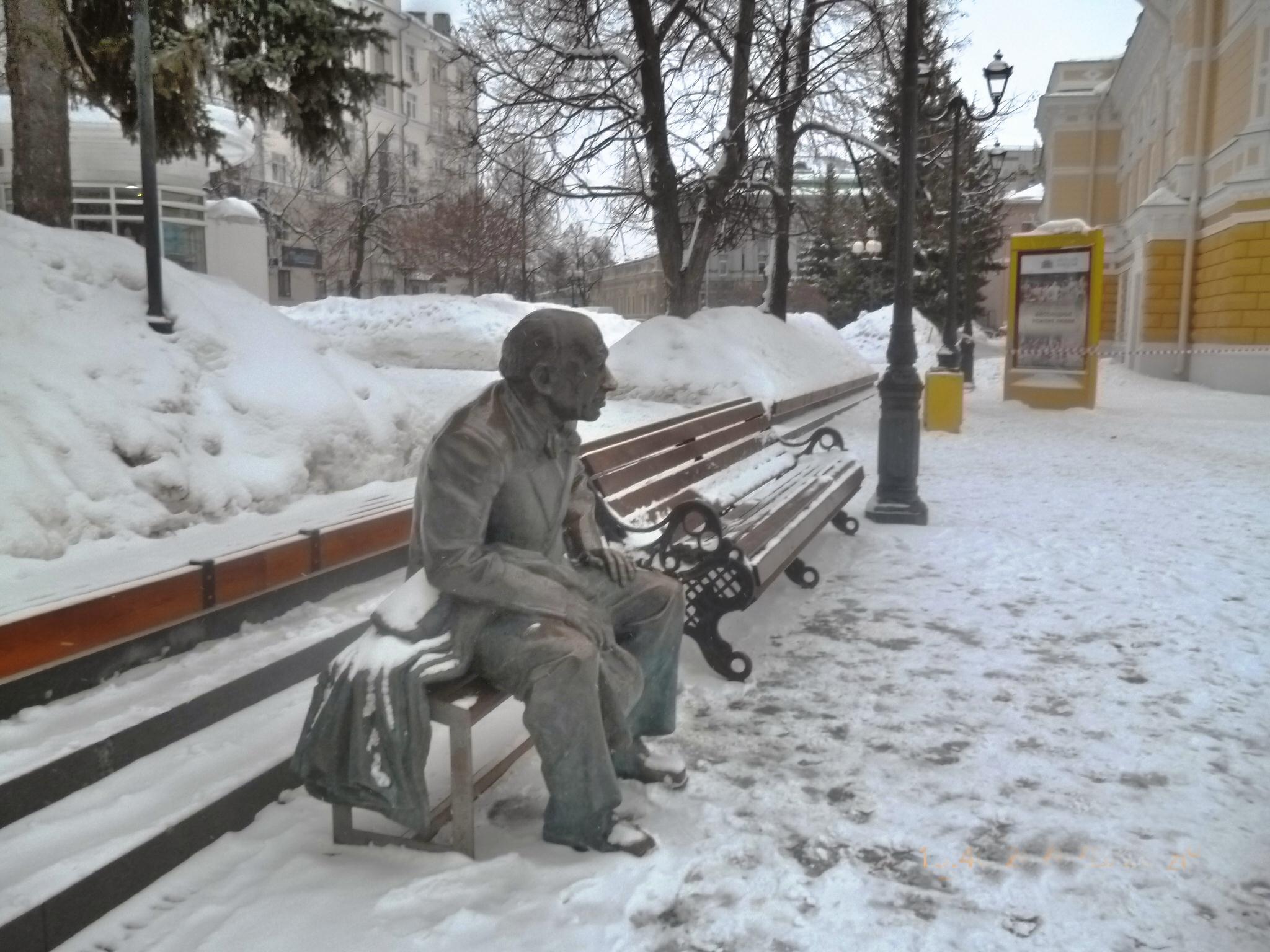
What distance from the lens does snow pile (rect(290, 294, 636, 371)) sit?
2102 centimetres

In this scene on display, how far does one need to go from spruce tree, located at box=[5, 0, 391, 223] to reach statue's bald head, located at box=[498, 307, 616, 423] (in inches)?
264

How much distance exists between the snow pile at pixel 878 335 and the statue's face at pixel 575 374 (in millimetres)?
30469

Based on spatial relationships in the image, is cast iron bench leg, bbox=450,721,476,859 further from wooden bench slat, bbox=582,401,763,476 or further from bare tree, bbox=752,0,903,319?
bare tree, bbox=752,0,903,319

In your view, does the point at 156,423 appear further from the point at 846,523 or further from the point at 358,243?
the point at 358,243

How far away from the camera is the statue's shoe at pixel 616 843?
2.84 m

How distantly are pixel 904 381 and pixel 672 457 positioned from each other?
2464 mm

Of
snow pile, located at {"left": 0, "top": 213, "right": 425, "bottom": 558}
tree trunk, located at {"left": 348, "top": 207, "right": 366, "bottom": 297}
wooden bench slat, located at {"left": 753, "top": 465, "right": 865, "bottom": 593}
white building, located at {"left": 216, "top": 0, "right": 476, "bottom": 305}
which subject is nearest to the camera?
wooden bench slat, located at {"left": 753, "top": 465, "right": 865, "bottom": 593}

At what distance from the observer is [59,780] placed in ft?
9.14

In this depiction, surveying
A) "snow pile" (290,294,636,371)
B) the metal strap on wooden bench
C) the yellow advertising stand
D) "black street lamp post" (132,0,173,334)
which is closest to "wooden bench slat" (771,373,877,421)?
the yellow advertising stand

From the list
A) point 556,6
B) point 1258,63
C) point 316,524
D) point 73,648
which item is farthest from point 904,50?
point 1258,63

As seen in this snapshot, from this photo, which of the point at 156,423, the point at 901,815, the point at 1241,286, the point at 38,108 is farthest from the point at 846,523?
the point at 1241,286

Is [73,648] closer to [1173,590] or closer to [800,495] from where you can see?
[800,495]

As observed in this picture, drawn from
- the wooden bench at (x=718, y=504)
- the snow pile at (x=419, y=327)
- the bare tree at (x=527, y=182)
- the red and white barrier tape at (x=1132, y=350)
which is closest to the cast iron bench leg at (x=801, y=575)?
the wooden bench at (x=718, y=504)

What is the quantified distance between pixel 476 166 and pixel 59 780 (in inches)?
592
